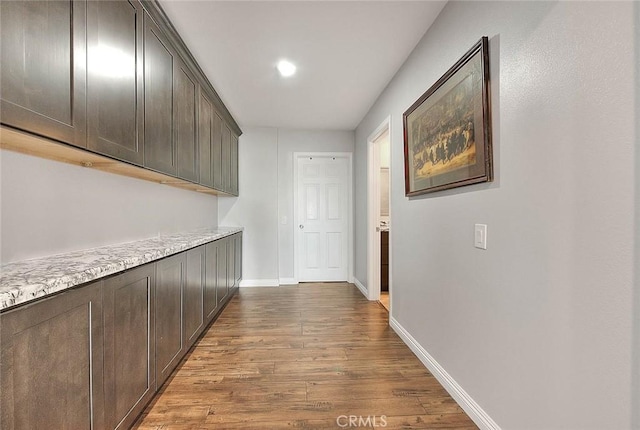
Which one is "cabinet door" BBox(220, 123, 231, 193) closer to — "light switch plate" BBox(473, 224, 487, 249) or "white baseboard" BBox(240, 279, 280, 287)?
"white baseboard" BBox(240, 279, 280, 287)

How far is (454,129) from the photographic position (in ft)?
5.94

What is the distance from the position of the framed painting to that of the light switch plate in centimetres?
25

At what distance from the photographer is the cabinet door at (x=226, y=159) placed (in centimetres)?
371

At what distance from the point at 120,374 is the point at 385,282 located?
362 cm

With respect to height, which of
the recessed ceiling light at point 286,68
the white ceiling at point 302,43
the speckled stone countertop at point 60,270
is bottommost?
the speckled stone countertop at point 60,270

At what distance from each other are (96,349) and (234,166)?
3399 mm

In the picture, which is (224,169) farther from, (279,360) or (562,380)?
(562,380)

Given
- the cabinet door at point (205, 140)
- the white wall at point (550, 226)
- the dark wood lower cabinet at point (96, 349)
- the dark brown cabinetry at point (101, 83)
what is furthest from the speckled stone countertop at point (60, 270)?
the white wall at point (550, 226)

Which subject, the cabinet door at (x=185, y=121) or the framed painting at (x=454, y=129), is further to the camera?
the cabinet door at (x=185, y=121)

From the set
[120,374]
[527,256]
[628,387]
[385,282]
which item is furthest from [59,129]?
[385,282]

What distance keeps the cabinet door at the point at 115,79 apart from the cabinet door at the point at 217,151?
154cm

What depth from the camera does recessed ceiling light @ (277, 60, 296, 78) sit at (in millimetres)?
2650

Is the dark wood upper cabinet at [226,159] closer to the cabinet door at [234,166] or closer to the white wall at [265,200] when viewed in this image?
the cabinet door at [234,166]

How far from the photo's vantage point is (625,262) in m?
0.89
